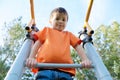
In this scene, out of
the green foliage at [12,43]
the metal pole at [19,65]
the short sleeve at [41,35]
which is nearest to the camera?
the metal pole at [19,65]

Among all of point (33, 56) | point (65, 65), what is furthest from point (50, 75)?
point (33, 56)

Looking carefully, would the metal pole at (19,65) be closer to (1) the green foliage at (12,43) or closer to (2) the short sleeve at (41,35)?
(2) the short sleeve at (41,35)

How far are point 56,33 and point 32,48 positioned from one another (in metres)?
0.32

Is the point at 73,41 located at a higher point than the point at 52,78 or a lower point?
higher

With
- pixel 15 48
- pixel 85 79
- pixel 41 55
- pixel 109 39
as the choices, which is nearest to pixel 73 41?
pixel 41 55

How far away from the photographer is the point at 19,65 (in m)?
2.54

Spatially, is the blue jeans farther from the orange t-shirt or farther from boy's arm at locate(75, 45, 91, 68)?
boy's arm at locate(75, 45, 91, 68)

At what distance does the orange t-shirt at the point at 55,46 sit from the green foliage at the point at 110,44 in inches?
633

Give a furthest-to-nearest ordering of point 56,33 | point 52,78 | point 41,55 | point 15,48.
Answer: point 15,48
point 56,33
point 41,55
point 52,78

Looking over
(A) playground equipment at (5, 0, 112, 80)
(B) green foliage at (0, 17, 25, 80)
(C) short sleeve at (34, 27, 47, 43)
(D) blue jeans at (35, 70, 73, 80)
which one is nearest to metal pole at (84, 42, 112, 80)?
(A) playground equipment at (5, 0, 112, 80)

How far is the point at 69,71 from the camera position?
2816 mm

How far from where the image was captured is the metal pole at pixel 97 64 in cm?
250

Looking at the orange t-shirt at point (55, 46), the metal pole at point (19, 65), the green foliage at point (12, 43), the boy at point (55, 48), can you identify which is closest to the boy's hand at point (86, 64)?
the boy at point (55, 48)

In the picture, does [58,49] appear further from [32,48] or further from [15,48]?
[15,48]
